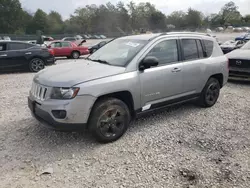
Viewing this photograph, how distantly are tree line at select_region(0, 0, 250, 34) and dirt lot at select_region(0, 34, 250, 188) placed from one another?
232 feet

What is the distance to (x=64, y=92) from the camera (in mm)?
3420

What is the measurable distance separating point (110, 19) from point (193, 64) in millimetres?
86124

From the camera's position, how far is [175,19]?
9244cm

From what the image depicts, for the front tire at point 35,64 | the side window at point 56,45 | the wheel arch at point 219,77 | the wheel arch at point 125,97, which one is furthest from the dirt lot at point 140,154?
the side window at point 56,45

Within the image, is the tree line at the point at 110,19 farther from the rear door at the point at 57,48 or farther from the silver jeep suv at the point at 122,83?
the silver jeep suv at the point at 122,83

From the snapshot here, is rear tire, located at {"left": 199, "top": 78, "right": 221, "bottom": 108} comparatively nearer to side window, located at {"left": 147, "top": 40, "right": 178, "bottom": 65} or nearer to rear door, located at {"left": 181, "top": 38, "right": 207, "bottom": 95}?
rear door, located at {"left": 181, "top": 38, "right": 207, "bottom": 95}

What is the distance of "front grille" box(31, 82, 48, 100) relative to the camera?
3.61m

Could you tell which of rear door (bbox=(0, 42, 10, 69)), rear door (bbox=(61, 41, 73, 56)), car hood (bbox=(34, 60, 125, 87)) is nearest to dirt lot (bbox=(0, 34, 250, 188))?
car hood (bbox=(34, 60, 125, 87))

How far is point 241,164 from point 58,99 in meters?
2.76

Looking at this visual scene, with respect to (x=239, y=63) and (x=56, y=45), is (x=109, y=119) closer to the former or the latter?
(x=239, y=63)

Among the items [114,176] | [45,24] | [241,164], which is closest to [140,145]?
[114,176]

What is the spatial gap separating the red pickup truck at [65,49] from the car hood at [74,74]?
42.5ft

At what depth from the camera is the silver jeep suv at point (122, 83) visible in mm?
3465

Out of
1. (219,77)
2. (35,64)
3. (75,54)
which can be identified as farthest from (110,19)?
(219,77)
